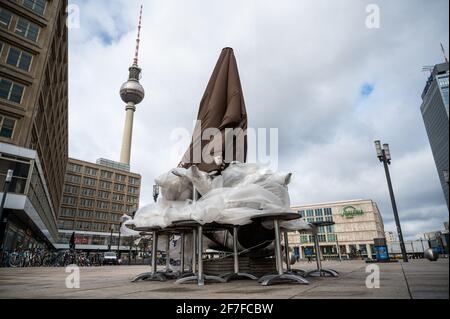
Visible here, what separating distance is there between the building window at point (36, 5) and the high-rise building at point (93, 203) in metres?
38.5

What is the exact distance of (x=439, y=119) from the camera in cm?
129

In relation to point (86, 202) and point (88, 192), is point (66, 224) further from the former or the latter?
point (88, 192)

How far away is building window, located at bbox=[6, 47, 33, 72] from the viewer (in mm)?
18453

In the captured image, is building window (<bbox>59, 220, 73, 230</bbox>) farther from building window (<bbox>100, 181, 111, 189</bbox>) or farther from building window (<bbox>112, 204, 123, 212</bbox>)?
building window (<bbox>100, 181, 111, 189</bbox>)

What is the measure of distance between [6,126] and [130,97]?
207 ft

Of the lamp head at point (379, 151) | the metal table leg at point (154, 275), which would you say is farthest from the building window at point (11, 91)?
the lamp head at point (379, 151)

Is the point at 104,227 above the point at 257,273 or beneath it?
above

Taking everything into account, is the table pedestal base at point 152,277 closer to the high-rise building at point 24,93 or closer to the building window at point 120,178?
the high-rise building at point 24,93

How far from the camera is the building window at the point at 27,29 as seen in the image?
19219mm

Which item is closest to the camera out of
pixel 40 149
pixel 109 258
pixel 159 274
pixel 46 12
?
pixel 159 274

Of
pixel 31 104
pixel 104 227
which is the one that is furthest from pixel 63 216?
pixel 31 104
